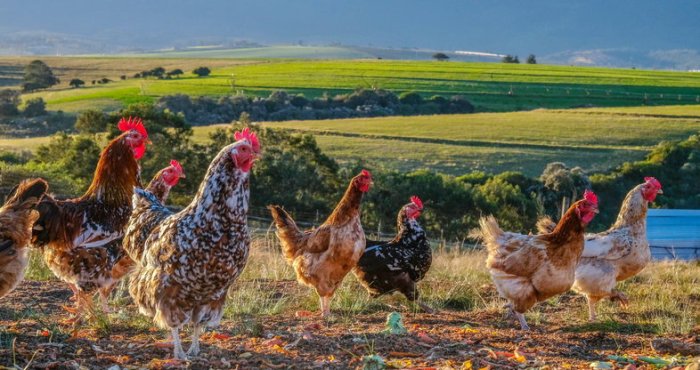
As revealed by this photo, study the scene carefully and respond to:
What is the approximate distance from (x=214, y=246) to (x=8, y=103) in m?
51.3

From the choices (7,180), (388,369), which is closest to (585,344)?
(388,369)

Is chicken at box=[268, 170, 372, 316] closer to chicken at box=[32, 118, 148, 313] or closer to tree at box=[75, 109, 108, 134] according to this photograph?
chicken at box=[32, 118, 148, 313]

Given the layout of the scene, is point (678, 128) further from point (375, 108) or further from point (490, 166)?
point (375, 108)

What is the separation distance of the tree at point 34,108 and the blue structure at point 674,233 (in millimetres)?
40076

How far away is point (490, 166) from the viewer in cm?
4144

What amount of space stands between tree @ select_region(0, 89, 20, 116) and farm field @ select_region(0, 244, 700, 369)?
147 feet

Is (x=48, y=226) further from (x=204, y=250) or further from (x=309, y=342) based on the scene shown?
(x=309, y=342)

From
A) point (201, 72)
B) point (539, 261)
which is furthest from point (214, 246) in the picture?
point (201, 72)

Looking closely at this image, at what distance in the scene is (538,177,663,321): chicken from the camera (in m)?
10.1

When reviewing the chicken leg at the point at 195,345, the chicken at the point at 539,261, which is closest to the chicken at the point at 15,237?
the chicken leg at the point at 195,345

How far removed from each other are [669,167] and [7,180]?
105 feet

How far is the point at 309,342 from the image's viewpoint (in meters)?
7.02

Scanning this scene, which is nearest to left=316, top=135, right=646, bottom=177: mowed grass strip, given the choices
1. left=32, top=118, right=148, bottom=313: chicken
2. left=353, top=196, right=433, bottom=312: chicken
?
left=353, top=196, right=433, bottom=312: chicken

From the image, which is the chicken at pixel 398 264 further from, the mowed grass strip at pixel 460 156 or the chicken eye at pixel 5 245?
the mowed grass strip at pixel 460 156
